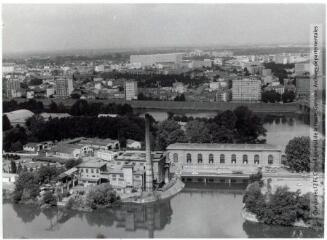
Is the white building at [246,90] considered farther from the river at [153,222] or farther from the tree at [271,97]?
the river at [153,222]

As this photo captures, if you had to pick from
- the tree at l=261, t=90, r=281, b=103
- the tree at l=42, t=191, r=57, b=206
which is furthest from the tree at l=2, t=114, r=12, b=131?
the tree at l=261, t=90, r=281, b=103

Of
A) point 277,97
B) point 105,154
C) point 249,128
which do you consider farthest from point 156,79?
point 105,154

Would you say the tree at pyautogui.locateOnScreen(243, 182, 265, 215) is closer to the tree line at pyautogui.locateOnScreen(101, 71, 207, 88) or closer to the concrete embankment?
the concrete embankment

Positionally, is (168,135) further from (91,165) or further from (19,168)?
(19,168)

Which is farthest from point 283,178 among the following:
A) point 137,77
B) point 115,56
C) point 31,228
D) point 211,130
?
point 137,77

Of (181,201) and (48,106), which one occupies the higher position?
(48,106)

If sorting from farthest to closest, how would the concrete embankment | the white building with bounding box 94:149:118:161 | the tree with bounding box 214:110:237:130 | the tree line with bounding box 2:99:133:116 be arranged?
the tree line with bounding box 2:99:133:116
the tree with bounding box 214:110:237:130
the white building with bounding box 94:149:118:161
the concrete embankment

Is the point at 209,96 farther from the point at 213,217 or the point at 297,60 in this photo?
the point at 213,217
